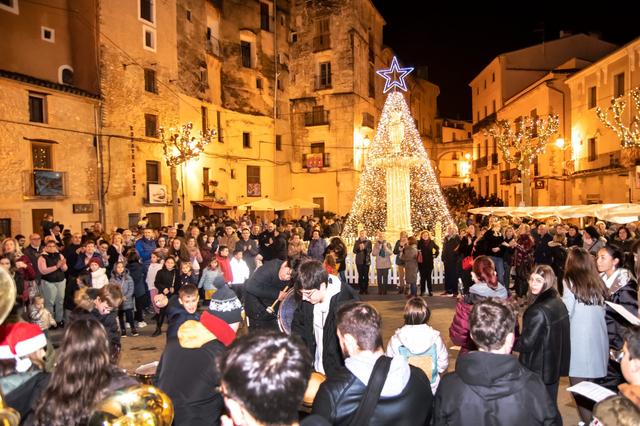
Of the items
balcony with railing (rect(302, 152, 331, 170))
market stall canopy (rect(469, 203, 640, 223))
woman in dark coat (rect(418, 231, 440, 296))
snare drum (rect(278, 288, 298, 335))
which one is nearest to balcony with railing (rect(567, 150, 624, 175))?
market stall canopy (rect(469, 203, 640, 223))

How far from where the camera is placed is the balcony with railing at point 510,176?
115ft

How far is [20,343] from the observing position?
281cm

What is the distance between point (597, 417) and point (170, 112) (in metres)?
26.9

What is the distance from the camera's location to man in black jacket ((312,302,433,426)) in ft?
8.18

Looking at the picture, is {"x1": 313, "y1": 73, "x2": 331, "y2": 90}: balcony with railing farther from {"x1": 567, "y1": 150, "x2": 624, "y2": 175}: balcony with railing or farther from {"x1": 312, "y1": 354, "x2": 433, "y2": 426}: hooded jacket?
{"x1": 312, "y1": 354, "x2": 433, "y2": 426}: hooded jacket

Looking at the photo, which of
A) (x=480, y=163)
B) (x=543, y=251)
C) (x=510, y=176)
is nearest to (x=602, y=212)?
(x=543, y=251)

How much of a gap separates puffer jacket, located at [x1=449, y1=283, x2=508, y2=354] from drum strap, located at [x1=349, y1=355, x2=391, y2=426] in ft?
6.62

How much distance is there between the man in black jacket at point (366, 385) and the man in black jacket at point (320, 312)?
1355 millimetres

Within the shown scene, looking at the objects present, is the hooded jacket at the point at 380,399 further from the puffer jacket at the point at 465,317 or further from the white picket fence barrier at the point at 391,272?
the white picket fence barrier at the point at 391,272

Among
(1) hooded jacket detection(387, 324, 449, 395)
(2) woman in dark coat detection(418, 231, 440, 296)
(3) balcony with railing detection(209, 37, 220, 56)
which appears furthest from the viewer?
(3) balcony with railing detection(209, 37, 220, 56)

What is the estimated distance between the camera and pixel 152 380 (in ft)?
11.3

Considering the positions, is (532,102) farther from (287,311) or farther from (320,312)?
(320,312)

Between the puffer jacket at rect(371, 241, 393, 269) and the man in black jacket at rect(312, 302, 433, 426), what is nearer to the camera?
the man in black jacket at rect(312, 302, 433, 426)

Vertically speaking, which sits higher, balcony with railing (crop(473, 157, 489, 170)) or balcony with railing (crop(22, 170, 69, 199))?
balcony with railing (crop(473, 157, 489, 170))
